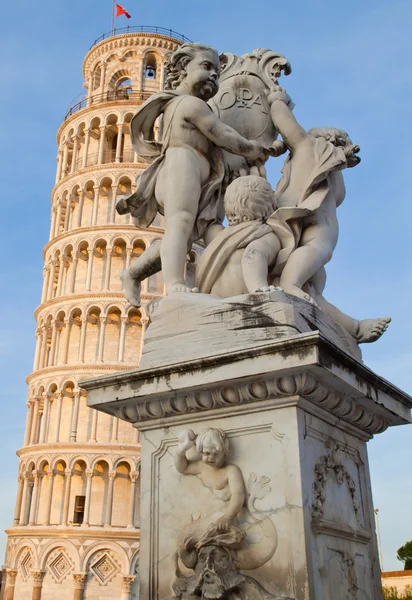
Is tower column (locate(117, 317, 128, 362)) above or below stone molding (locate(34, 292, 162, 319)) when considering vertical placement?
below

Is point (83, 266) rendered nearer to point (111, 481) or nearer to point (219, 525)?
point (111, 481)

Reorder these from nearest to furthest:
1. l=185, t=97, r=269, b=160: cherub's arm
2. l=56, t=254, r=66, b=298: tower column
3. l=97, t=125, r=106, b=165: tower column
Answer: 1. l=185, t=97, r=269, b=160: cherub's arm
2. l=56, t=254, r=66, b=298: tower column
3. l=97, t=125, r=106, b=165: tower column

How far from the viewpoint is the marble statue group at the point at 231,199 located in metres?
3.78

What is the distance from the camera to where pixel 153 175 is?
4.60 metres

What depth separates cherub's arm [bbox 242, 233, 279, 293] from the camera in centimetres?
383

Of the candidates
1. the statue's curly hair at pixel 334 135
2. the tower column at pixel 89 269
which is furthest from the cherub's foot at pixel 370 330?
the tower column at pixel 89 269

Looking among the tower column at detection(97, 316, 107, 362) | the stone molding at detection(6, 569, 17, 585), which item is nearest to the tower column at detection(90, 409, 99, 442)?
the tower column at detection(97, 316, 107, 362)

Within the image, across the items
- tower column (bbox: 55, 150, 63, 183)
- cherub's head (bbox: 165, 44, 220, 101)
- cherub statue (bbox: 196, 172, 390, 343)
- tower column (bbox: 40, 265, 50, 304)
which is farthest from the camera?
tower column (bbox: 55, 150, 63, 183)

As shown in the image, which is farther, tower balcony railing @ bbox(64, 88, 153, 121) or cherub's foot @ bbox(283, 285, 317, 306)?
tower balcony railing @ bbox(64, 88, 153, 121)

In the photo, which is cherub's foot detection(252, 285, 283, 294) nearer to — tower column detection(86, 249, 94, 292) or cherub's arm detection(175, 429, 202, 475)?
cherub's arm detection(175, 429, 202, 475)

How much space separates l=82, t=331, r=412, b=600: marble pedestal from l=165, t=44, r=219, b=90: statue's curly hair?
2179 mm

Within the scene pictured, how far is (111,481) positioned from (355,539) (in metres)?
37.6

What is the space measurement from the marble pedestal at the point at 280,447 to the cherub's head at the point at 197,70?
6.75 ft

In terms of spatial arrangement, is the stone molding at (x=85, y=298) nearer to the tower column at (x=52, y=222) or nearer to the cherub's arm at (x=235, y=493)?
the tower column at (x=52, y=222)
